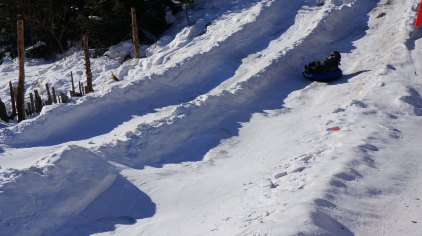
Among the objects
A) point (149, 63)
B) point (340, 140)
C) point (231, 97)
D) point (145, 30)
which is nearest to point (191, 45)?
point (149, 63)

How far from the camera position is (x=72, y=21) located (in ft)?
93.4

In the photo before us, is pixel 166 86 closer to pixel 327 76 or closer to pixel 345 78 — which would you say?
pixel 327 76

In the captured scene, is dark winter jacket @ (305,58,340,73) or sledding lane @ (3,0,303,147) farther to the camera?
dark winter jacket @ (305,58,340,73)

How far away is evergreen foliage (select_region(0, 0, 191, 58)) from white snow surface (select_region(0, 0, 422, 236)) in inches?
323

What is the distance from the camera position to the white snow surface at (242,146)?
6910 millimetres

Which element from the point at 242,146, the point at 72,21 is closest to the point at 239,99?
the point at 242,146

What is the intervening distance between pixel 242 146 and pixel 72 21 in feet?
67.3

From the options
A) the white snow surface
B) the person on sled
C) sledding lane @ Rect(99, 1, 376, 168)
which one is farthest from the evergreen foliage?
the person on sled

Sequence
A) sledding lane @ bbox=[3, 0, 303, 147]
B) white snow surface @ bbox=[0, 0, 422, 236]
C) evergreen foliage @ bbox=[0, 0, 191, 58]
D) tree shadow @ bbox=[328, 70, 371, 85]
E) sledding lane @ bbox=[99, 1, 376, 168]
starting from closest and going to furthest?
white snow surface @ bbox=[0, 0, 422, 236] → sledding lane @ bbox=[99, 1, 376, 168] → sledding lane @ bbox=[3, 0, 303, 147] → tree shadow @ bbox=[328, 70, 371, 85] → evergreen foliage @ bbox=[0, 0, 191, 58]

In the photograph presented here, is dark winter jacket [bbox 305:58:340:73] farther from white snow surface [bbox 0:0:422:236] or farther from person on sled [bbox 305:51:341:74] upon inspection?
white snow surface [bbox 0:0:422:236]

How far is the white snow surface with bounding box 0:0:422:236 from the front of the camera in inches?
272

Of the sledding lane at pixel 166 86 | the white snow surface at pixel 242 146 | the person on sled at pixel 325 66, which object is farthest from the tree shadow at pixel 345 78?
the sledding lane at pixel 166 86

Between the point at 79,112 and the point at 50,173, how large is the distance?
15.5 feet

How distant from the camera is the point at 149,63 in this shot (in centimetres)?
2114
